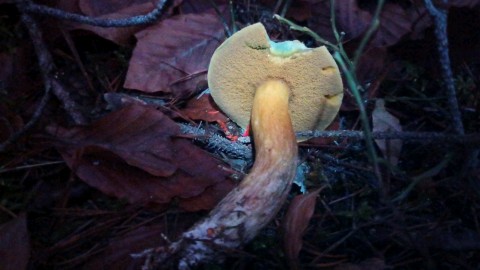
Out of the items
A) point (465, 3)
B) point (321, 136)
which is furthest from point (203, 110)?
point (465, 3)

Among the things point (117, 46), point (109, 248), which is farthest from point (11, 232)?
point (117, 46)

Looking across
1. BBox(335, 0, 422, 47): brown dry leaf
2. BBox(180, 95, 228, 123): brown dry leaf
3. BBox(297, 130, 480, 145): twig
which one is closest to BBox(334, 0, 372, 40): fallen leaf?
BBox(335, 0, 422, 47): brown dry leaf

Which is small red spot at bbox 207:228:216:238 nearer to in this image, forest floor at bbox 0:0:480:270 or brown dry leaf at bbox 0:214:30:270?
forest floor at bbox 0:0:480:270

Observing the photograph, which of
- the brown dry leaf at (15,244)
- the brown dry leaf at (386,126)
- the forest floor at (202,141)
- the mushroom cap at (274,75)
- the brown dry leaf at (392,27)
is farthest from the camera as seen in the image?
the brown dry leaf at (392,27)

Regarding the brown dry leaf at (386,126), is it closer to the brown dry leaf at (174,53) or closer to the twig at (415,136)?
the twig at (415,136)

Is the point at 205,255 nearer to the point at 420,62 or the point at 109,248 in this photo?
the point at 109,248

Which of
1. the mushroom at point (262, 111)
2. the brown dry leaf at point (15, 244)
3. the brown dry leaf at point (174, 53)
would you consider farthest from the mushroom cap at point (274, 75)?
the brown dry leaf at point (15, 244)
